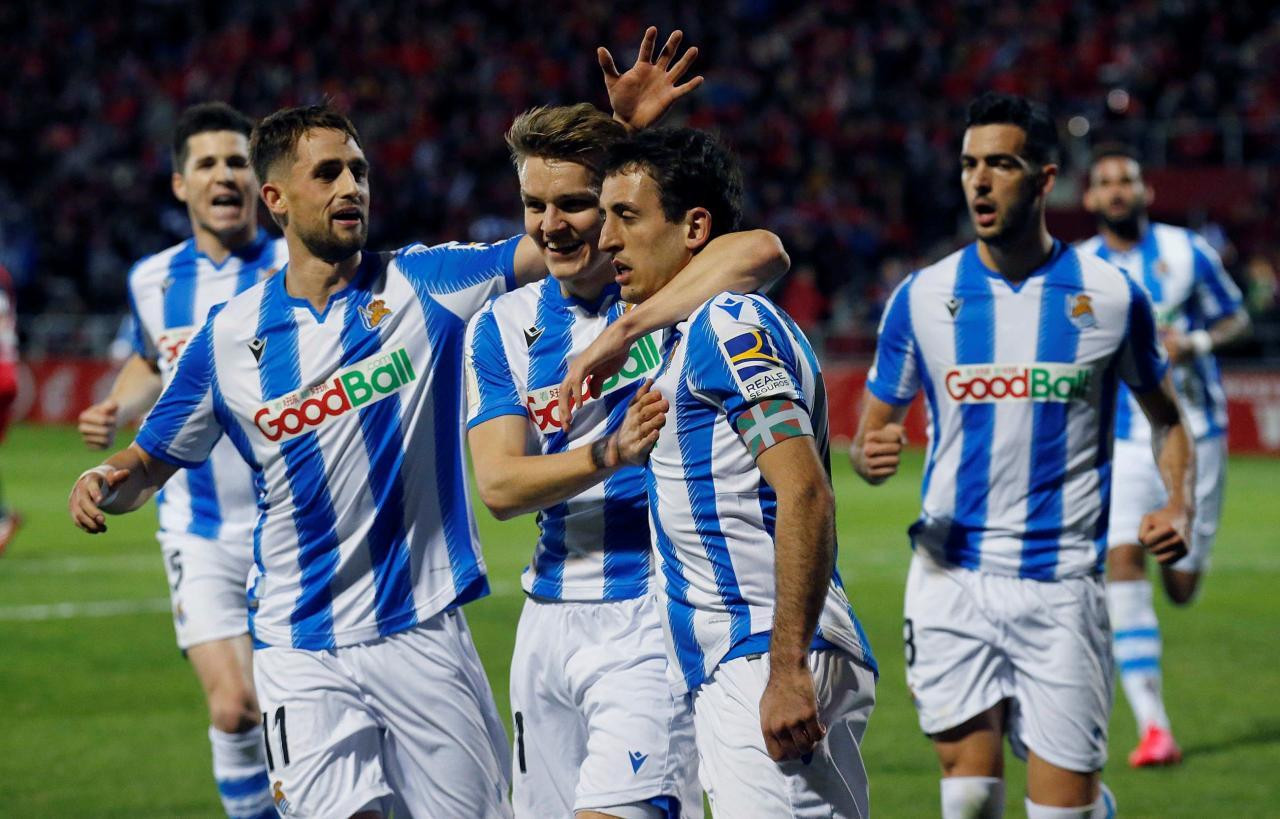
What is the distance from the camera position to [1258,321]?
2056 centimetres

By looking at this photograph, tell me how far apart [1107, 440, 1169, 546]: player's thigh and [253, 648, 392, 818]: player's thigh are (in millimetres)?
4276

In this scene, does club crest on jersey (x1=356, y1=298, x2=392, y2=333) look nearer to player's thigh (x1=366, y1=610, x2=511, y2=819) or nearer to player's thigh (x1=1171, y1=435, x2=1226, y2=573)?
player's thigh (x1=366, y1=610, x2=511, y2=819)

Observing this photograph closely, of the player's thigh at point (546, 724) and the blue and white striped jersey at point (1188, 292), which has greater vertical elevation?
the blue and white striped jersey at point (1188, 292)

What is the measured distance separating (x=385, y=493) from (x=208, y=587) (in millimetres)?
1966

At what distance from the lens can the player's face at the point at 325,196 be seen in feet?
15.1

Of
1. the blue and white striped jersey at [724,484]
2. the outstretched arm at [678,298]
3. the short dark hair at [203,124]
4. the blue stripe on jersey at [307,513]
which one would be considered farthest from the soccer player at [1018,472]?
the short dark hair at [203,124]

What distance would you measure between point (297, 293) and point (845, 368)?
16.8 meters

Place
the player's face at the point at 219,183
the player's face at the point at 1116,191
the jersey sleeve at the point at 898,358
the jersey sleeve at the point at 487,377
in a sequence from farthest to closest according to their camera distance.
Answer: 1. the player's face at the point at 1116,191
2. the player's face at the point at 219,183
3. the jersey sleeve at the point at 898,358
4. the jersey sleeve at the point at 487,377

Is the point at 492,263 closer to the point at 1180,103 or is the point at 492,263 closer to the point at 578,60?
the point at 1180,103

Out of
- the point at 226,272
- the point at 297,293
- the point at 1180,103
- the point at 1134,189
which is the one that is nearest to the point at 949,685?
the point at 297,293

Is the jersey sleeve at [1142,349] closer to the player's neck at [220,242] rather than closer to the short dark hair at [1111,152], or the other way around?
the short dark hair at [1111,152]

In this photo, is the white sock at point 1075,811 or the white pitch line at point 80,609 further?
the white pitch line at point 80,609

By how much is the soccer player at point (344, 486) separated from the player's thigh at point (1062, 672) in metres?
1.63

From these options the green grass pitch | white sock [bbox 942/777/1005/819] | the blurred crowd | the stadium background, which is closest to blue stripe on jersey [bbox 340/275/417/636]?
white sock [bbox 942/777/1005/819]
